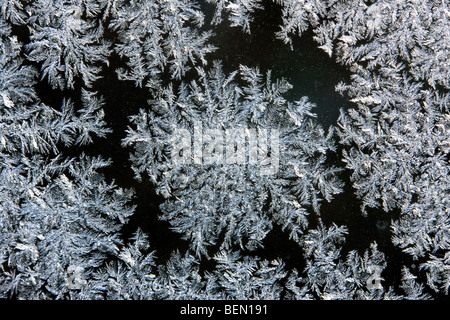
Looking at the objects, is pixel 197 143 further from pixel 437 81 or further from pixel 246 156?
pixel 437 81

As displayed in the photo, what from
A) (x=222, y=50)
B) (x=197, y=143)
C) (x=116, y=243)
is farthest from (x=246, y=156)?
(x=116, y=243)

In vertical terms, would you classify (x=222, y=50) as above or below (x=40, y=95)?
above

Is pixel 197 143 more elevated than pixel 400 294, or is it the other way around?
pixel 197 143

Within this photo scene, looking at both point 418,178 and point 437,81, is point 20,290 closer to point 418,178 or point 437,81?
point 418,178
